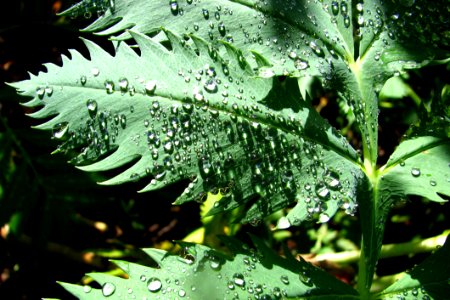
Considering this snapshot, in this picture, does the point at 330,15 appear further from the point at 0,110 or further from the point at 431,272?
the point at 0,110

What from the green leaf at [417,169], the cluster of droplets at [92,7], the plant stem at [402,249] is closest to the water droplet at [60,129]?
the cluster of droplets at [92,7]

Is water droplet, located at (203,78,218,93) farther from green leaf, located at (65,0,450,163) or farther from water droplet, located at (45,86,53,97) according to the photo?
water droplet, located at (45,86,53,97)

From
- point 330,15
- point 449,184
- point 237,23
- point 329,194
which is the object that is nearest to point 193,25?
point 237,23

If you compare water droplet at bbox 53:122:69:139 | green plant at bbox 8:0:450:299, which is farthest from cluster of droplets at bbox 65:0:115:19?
water droplet at bbox 53:122:69:139

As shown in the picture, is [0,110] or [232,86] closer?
[232,86]

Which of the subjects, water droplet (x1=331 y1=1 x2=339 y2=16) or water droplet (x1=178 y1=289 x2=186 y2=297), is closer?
water droplet (x1=178 y1=289 x2=186 y2=297)

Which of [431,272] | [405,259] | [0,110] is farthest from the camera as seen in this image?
[0,110]

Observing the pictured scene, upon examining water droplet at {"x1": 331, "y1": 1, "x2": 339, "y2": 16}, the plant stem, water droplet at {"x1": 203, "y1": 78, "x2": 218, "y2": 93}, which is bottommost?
the plant stem
